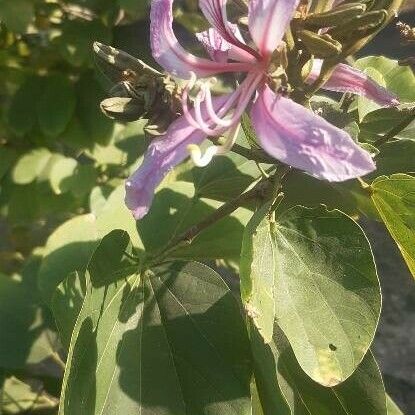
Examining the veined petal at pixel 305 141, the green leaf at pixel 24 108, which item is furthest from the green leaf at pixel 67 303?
the green leaf at pixel 24 108

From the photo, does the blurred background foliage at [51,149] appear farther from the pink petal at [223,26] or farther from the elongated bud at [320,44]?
the elongated bud at [320,44]

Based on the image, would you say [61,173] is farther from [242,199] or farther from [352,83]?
[352,83]

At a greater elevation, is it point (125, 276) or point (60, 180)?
point (125, 276)

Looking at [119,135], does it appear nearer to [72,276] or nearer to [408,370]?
[72,276]

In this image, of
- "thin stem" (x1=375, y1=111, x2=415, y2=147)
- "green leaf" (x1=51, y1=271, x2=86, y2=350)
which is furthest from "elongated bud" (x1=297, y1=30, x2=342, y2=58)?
"green leaf" (x1=51, y1=271, x2=86, y2=350)

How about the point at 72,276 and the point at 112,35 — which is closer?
the point at 72,276

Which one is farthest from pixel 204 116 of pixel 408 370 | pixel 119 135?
pixel 408 370
